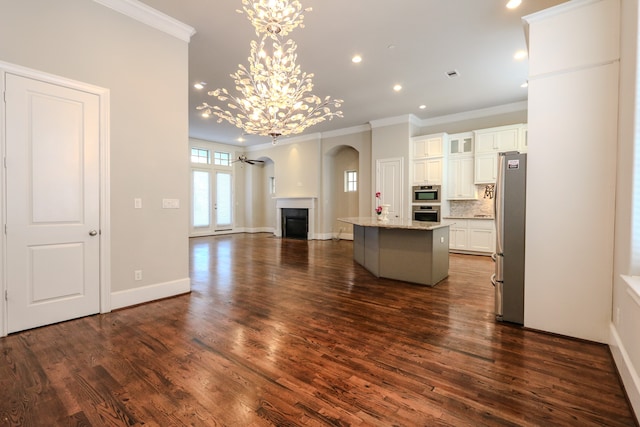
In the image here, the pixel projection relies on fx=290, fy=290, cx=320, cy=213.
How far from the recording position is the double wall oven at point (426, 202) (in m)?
7.19

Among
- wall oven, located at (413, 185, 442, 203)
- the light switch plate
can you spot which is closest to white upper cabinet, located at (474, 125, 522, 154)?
wall oven, located at (413, 185, 442, 203)

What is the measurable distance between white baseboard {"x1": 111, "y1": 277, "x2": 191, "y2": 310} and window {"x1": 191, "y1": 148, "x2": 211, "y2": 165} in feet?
24.8

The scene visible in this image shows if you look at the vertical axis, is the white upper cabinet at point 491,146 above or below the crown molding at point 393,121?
below

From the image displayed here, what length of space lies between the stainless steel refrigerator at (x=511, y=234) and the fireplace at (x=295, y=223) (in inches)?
290

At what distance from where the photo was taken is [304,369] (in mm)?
2109

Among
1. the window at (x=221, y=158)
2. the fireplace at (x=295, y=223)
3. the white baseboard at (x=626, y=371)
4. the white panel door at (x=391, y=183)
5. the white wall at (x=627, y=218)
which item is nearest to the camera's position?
the white baseboard at (x=626, y=371)

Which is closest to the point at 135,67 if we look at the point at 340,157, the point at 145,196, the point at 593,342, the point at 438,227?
the point at 145,196

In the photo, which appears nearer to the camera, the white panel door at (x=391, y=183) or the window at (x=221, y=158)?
the white panel door at (x=391, y=183)

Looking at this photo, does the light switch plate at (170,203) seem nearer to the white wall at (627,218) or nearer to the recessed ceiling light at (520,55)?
the white wall at (627,218)

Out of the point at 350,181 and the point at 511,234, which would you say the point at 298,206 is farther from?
the point at 511,234

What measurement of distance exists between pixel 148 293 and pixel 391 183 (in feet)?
20.4

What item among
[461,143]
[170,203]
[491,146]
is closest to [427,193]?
[461,143]

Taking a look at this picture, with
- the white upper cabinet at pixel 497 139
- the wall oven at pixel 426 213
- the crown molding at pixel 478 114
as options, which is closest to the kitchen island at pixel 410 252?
the wall oven at pixel 426 213

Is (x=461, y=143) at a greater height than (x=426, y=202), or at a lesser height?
greater
